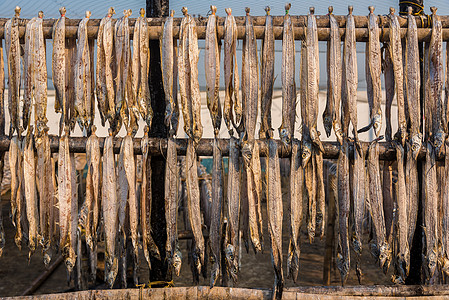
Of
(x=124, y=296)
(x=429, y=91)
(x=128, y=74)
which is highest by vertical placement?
(x=128, y=74)

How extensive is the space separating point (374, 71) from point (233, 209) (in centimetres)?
109

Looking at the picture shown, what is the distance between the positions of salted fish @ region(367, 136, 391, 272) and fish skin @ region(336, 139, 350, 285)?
0.45 ft

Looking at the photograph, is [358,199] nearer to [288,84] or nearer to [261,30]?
[288,84]

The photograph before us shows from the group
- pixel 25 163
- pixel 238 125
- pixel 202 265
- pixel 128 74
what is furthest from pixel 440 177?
pixel 25 163

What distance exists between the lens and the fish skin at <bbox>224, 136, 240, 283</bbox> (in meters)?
2.40

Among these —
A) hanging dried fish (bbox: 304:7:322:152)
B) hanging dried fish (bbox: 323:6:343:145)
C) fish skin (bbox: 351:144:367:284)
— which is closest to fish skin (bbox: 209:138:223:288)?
hanging dried fish (bbox: 304:7:322:152)

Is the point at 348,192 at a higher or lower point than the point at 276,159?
lower

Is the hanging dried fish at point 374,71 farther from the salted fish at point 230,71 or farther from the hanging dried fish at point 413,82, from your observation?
the salted fish at point 230,71

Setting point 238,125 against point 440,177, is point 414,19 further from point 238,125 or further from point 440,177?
point 238,125

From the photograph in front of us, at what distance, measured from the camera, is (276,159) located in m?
2.38

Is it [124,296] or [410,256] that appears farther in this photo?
[410,256]

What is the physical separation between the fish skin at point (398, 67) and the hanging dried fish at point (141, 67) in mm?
1335

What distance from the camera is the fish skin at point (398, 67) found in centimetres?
236

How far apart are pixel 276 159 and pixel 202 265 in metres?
0.75
